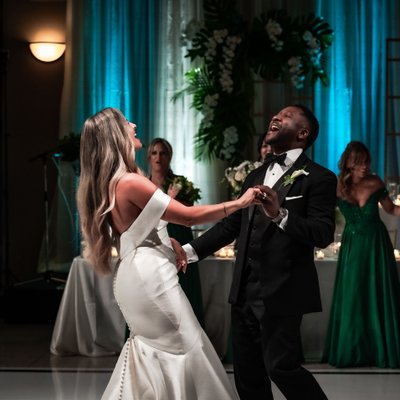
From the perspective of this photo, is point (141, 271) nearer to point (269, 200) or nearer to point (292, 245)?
point (269, 200)

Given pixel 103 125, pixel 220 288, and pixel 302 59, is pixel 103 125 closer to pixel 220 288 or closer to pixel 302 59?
pixel 220 288

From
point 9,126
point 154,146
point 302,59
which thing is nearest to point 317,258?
point 154,146

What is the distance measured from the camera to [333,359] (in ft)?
22.6

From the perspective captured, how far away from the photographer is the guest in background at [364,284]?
693cm

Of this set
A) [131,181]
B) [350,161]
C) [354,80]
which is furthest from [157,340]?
[354,80]

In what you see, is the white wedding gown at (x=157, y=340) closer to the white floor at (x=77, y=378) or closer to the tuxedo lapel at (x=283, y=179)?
the tuxedo lapel at (x=283, y=179)

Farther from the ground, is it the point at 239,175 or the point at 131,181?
the point at 239,175

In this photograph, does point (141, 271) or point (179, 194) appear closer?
point (141, 271)

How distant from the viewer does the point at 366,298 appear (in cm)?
702

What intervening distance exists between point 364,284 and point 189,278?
1.36 m

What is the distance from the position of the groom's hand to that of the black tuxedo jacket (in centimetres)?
12

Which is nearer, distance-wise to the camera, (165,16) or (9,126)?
(165,16)

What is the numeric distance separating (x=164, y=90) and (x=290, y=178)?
5.85 meters

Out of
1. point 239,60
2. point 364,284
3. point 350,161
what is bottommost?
point 364,284
